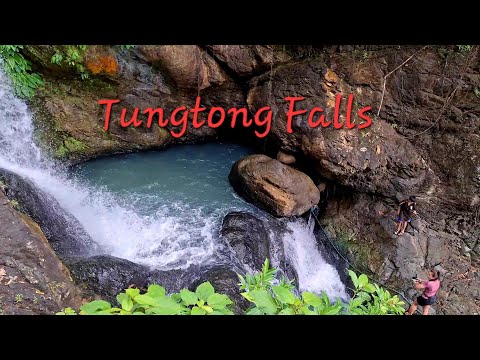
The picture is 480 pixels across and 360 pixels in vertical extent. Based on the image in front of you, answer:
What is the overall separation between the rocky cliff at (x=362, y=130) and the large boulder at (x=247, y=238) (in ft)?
6.38

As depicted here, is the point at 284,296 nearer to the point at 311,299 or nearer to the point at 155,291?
the point at 311,299

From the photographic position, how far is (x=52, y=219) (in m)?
6.02

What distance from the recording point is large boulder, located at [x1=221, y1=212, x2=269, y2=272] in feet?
22.0

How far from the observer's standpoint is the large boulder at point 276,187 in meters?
7.88

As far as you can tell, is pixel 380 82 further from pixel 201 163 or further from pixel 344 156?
pixel 201 163

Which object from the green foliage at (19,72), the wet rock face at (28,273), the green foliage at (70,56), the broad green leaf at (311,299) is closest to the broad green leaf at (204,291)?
the broad green leaf at (311,299)

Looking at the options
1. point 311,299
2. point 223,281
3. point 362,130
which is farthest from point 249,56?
point 311,299

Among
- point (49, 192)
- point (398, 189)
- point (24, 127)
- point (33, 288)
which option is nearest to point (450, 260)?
point (398, 189)

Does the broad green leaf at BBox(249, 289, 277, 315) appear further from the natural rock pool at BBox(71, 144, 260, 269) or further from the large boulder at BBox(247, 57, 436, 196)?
the large boulder at BBox(247, 57, 436, 196)

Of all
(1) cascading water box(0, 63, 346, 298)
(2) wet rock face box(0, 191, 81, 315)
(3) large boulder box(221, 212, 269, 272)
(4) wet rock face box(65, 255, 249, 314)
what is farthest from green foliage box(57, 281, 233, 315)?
(3) large boulder box(221, 212, 269, 272)

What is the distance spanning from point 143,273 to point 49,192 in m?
3.27

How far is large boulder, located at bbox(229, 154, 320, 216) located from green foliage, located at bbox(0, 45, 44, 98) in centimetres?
521

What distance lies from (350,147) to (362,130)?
1.73 ft
